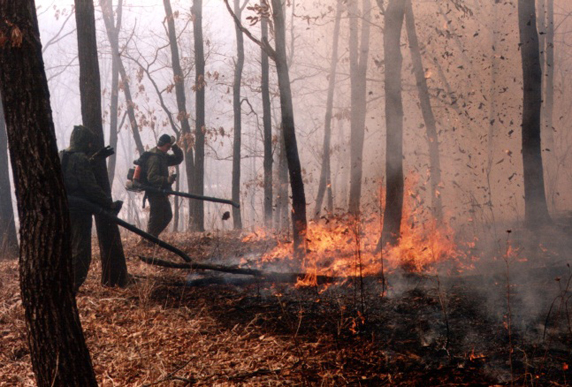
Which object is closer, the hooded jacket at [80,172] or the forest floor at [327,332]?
the forest floor at [327,332]

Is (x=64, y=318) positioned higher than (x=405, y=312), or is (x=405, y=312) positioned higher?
(x=64, y=318)

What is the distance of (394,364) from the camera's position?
4.41 metres

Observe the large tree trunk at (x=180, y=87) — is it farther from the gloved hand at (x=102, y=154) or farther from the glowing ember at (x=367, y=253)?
the gloved hand at (x=102, y=154)

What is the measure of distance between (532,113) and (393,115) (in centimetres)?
320

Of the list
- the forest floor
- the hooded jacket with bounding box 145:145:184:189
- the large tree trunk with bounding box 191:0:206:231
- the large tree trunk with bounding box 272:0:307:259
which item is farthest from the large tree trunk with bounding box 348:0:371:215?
the forest floor

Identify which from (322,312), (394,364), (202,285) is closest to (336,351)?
(394,364)

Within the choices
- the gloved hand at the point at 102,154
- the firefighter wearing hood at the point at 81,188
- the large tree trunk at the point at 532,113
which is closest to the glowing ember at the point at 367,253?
the large tree trunk at the point at 532,113

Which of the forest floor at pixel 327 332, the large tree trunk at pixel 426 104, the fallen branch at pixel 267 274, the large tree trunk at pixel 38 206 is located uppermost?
the large tree trunk at pixel 426 104

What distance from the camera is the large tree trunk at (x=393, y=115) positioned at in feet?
26.6

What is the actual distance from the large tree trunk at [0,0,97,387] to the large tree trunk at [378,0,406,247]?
553 cm

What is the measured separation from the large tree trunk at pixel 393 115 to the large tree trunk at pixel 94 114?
14.5ft

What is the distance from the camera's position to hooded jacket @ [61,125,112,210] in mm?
6895

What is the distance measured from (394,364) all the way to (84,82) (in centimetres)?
616

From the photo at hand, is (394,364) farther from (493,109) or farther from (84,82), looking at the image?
(493,109)
